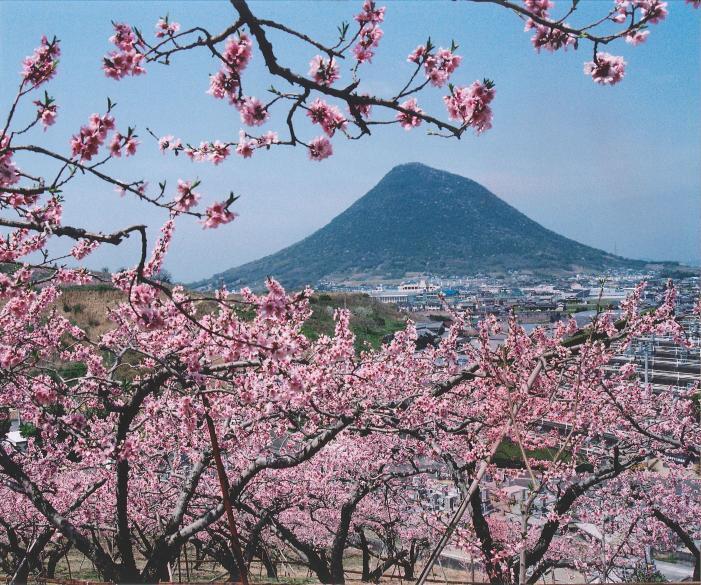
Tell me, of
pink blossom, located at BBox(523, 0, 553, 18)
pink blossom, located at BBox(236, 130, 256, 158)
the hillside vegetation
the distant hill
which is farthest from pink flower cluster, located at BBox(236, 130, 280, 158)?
the distant hill

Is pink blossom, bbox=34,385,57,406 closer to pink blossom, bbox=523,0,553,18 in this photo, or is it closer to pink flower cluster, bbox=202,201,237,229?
pink flower cluster, bbox=202,201,237,229

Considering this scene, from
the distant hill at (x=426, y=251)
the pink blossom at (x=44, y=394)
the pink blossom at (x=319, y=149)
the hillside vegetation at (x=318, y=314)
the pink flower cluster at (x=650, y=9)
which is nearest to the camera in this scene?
the pink flower cluster at (x=650, y=9)

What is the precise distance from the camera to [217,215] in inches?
124

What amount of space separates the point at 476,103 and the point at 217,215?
1666 mm

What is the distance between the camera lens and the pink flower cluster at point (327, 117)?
141 inches

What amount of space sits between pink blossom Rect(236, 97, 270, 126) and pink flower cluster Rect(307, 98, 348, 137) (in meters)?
0.30

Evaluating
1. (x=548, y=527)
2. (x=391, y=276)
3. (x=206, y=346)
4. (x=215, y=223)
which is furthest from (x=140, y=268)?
(x=391, y=276)

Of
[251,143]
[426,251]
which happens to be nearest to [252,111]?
[251,143]

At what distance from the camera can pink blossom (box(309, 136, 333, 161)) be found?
3879 millimetres

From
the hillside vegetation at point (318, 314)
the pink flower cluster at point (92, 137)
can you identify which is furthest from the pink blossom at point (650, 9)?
the hillside vegetation at point (318, 314)

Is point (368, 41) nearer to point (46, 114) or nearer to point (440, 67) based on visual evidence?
point (440, 67)

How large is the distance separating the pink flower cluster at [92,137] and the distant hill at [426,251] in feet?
428

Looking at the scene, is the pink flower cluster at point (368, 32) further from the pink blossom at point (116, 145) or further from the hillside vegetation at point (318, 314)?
the hillside vegetation at point (318, 314)

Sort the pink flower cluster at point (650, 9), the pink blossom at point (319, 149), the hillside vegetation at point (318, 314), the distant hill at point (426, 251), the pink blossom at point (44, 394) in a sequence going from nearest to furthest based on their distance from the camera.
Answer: the pink flower cluster at point (650, 9) → the pink blossom at point (319, 149) → the pink blossom at point (44, 394) → the hillside vegetation at point (318, 314) → the distant hill at point (426, 251)
